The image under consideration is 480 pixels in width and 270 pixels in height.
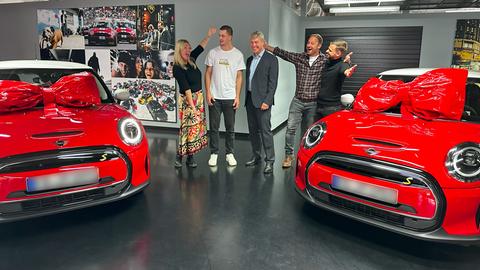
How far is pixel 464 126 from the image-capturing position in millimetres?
2127

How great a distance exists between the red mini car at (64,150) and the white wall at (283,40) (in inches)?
123

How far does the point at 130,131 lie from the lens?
2453mm

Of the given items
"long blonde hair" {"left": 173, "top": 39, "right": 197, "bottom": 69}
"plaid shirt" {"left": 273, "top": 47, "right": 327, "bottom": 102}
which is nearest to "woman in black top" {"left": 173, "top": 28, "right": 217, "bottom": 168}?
"long blonde hair" {"left": 173, "top": 39, "right": 197, "bottom": 69}

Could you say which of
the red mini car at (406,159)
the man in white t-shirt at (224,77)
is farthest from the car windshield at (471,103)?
the man in white t-shirt at (224,77)

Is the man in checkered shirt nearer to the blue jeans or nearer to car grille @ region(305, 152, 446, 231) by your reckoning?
the blue jeans

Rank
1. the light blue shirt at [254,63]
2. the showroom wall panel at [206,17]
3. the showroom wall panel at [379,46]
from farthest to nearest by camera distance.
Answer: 1. the showroom wall panel at [379,46]
2. the showroom wall panel at [206,17]
3. the light blue shirt at [254,63]

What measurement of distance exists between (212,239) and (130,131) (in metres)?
0.99

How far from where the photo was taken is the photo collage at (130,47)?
18.1 ft

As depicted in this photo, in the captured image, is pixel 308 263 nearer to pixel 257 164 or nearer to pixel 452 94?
pixel 452 94

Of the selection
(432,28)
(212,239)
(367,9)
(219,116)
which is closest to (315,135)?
(212,239)

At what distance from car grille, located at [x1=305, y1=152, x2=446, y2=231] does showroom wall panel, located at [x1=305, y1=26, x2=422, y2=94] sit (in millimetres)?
6183

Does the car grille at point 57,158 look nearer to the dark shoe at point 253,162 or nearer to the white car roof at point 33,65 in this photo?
the white car roof at point 33,65

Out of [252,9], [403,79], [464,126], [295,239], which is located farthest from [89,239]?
[252,9]

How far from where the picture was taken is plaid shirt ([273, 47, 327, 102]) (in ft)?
10.9
